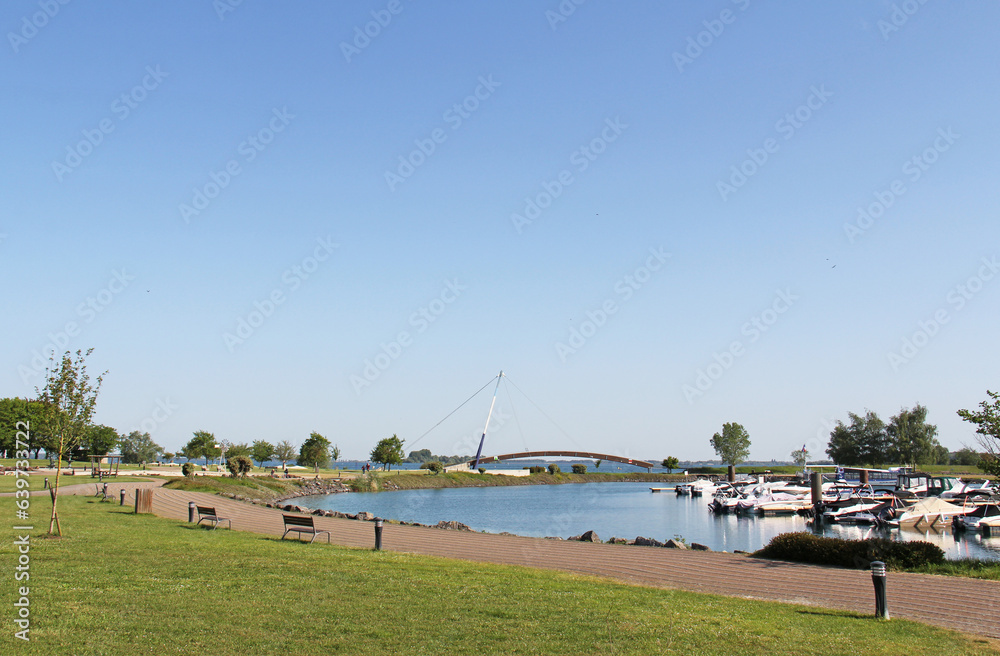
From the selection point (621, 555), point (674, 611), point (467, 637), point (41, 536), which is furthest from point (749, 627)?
point (41, 536)

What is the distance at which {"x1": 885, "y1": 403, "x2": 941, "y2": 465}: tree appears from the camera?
368 feet

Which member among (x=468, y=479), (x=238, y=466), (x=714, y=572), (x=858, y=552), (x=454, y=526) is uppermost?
(x=858, y=552)

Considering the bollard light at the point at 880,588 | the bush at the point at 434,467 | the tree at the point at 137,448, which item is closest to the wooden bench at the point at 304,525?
the bollard light at the point at 880,588

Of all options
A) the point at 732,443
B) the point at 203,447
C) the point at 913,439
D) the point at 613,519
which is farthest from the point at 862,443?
the point at 203,447

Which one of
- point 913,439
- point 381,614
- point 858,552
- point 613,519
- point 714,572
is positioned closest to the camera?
point 381,614

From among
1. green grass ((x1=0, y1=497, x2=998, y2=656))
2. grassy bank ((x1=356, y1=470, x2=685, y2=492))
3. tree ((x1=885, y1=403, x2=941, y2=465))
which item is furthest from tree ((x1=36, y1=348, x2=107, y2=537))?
tree ((x1=885, y1=403, x2=941, y2=465))

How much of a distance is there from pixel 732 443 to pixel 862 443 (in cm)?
3301

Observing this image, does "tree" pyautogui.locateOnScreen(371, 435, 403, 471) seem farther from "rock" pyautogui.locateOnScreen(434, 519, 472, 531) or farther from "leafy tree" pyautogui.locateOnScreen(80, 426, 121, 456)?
"rock" pyautogui.locateOnScreen(434, 519, 472, 531)

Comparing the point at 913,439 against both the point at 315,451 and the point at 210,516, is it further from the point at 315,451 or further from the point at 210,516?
the point at 210,516

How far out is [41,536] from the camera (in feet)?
55.8

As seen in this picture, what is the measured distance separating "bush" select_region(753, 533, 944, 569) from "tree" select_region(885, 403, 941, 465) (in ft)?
358

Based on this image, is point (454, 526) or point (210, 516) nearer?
point (210, 516)

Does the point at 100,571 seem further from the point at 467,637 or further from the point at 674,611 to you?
the point at 674,611

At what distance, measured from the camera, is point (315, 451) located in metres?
97.1
